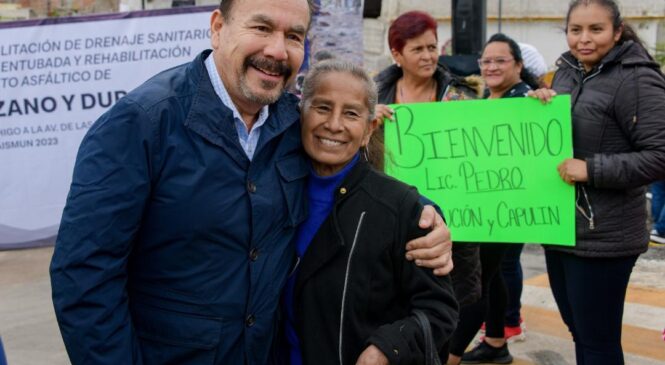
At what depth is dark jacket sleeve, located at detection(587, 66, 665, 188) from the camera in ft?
10.1

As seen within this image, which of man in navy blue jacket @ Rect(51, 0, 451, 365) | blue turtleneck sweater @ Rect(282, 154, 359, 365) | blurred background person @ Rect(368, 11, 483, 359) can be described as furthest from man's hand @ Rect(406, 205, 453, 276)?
blurred background person @ Rect(368, 11, 483, 359)

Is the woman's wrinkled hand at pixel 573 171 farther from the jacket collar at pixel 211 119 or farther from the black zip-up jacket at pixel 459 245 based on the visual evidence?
the jacket collar at pixel 211 119

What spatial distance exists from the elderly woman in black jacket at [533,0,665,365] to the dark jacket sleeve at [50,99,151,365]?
207cm

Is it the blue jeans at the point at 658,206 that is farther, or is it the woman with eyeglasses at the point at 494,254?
the blue jeans at the point at 658,206

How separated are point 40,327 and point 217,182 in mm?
3979

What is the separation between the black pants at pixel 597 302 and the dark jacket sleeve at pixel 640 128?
1.18 ft

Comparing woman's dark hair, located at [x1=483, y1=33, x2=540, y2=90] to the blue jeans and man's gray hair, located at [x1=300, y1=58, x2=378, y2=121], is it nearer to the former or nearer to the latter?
man's gray hair, located at [x1=300, y1=58, x2=378, y2=121]

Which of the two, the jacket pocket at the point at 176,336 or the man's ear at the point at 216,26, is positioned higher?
the man's ear at the point at 216,26

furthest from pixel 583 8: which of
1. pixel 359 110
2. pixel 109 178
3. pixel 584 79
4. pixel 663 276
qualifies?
pixel 663 276

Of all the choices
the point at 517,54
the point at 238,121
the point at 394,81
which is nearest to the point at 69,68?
the point at 394,81

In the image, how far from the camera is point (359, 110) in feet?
7.52

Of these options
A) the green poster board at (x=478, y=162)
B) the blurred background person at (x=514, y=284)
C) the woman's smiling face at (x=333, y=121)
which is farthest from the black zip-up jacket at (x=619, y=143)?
the woman's smiling face at (x=333, y=121)

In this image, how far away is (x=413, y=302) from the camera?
7.07 feet

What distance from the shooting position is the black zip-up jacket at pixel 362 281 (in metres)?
2.12
